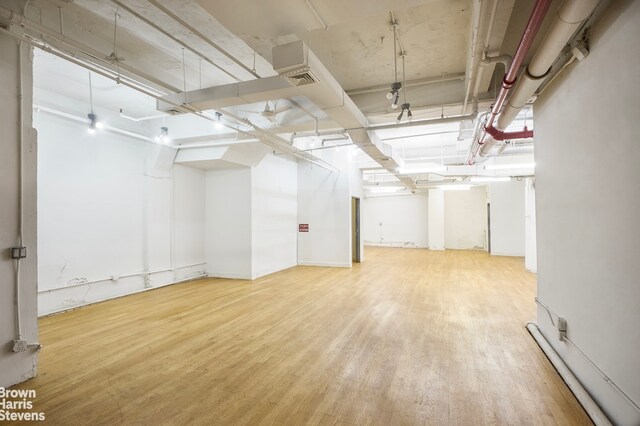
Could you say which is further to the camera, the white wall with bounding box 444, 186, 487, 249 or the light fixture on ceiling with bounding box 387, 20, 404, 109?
the white wall with bounding box 444, 186, 487, 249

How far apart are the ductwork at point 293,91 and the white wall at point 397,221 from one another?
385 inches

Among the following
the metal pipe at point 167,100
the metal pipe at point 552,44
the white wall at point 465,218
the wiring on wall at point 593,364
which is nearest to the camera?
the metal pipe at point 552,44

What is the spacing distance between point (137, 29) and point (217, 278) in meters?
5.15

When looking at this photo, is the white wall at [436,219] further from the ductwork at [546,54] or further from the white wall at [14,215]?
the white wall at [14,215]

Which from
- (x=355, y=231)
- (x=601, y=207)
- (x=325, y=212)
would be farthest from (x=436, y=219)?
(x=601, y=207)

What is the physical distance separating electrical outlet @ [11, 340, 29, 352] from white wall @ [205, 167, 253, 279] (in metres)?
4.36

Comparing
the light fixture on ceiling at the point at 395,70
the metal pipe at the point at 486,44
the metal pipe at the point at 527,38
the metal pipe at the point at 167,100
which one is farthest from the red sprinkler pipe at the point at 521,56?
the metal pipe at the point at 167,100

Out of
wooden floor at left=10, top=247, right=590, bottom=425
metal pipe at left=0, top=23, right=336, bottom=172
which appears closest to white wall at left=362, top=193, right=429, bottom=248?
metal pipe at left=0, top=23, right=336, bottom=172

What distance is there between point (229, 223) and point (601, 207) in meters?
6.30

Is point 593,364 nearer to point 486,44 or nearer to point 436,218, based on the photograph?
point 486,44

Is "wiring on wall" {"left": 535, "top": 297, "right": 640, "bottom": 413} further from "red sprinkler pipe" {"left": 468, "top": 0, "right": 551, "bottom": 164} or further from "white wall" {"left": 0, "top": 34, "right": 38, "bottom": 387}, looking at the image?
"white wall" {"left": 0, "top": 34, "right": 38, "bottom": 387}

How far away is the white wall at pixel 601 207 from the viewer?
65.4 inches

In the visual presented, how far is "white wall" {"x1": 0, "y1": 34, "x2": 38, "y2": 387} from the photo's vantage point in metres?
2.35

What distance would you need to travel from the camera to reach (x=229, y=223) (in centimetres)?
688
